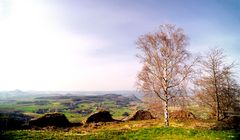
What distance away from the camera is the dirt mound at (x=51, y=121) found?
39.2m

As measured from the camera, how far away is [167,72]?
36.2m

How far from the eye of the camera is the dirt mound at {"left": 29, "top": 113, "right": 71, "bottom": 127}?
39.2 meters

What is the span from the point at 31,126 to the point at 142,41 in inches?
805

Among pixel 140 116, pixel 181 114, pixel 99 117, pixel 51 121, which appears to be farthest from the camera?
pixel 140 116

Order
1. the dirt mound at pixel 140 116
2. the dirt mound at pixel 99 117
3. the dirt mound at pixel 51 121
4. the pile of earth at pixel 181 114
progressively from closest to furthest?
the dirt mound at pixel 51 121 < the dirt mound at pixel 99 117 < the pile of earth at pixel 181 114 < the dirt mound at pixel 140 116

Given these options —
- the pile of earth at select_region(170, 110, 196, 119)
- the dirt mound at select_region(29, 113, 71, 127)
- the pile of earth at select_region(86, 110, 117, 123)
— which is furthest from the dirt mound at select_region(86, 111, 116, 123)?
the pile of earth at select_region(170, 110, 196, 119)

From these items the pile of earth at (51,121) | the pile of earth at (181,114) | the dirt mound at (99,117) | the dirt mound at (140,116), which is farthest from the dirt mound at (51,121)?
the pile of earth at (181,114)

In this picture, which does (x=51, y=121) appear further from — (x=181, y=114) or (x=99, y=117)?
(x=181, y=114)

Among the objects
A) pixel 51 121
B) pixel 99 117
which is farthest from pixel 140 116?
pixel 51 121

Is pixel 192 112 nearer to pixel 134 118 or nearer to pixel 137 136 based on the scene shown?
pixel 134 118

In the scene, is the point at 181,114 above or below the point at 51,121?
above

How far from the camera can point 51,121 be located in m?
40.5

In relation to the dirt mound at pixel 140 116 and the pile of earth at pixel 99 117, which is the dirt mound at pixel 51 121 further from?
the dirt mound at pixel 140 116

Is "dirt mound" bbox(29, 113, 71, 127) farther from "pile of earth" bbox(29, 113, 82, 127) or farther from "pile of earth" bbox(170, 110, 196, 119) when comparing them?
A: "pile of earth" bbox(170, 110, 196, 119)
